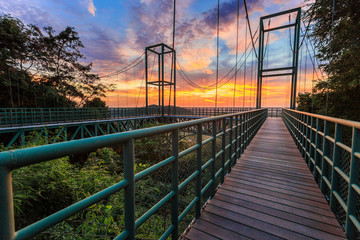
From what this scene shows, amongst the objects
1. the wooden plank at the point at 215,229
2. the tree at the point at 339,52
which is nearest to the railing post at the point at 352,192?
the wooden plank at the point at 215,229

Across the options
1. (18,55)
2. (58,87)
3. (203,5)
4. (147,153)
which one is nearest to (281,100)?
(203,5)

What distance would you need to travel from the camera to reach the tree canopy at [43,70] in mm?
13844

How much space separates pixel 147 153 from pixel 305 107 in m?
13.5

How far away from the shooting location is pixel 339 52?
26.9 ft

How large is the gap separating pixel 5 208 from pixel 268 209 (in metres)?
2.35

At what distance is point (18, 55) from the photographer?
1447cm

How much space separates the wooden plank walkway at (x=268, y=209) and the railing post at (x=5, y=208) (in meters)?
1.53

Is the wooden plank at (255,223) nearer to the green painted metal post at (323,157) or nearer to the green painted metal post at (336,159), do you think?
the green painted metal post at (336,159)

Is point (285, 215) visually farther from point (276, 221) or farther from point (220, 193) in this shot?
point (220, 193)

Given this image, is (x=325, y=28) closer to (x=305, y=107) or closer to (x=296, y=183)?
(x=305, y=107)

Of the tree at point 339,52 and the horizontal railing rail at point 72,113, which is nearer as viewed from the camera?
the tree at point 339,52

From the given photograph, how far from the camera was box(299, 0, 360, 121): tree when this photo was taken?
7.34 m

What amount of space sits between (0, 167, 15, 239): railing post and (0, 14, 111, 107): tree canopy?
1844 cm

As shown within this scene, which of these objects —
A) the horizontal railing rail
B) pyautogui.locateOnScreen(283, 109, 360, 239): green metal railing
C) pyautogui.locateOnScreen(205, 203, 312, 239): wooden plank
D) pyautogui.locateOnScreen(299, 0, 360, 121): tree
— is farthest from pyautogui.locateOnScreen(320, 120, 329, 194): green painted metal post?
the horizontal railing rail
